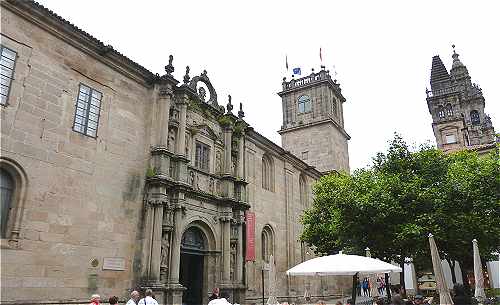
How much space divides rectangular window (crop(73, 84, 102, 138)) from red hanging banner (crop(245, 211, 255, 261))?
34.0 ft

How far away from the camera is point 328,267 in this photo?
12.2 m

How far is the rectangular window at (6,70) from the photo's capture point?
12.9m

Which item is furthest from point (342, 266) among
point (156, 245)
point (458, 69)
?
point (458, 69)

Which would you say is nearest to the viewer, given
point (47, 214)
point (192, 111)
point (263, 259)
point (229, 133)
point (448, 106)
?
point (47, 214)

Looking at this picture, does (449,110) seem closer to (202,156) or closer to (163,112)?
(202,156)

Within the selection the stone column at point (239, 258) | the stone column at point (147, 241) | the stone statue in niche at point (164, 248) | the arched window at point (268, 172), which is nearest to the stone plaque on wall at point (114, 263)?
the stone column at point (147, 241)

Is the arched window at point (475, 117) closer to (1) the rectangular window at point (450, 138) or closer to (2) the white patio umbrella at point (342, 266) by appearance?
(1) the rectangular window at point (450, 138)

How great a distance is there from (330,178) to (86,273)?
15352mm

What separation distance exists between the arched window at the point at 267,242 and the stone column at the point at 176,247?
8640mm

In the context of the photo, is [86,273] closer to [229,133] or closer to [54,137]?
[54,137]

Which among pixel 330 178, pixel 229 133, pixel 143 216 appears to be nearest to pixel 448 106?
pixel 330 178

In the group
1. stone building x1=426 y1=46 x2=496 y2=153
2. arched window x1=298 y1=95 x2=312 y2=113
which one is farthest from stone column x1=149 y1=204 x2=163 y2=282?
stone building x1=426 y1=46 x2=496 y2=153

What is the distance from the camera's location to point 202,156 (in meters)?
21.1

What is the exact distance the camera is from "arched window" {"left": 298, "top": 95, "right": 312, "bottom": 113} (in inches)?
1634
